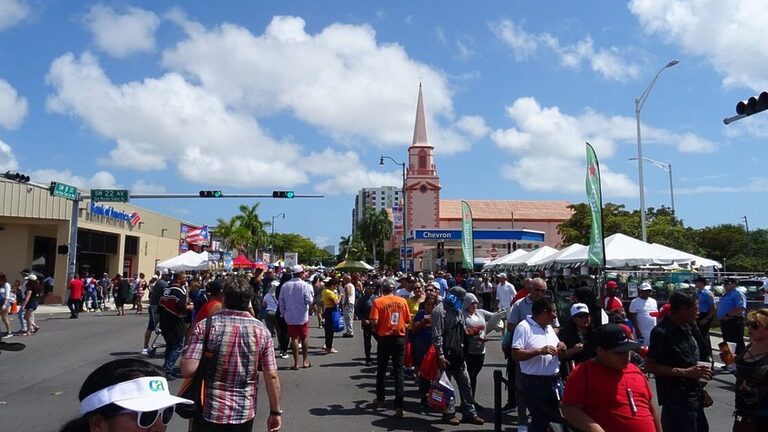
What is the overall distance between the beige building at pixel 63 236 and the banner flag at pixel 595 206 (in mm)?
Result: 22898

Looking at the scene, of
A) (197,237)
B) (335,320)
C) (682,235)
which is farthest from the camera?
(682,235)

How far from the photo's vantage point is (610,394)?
13.2ft

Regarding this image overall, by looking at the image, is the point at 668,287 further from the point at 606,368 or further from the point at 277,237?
the point at 277,237

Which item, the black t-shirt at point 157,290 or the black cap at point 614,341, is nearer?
the black cap at point 614,341

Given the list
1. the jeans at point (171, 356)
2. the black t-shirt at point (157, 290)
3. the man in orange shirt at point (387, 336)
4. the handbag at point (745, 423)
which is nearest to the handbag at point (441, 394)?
the man in orange shirt at point (387, 336)

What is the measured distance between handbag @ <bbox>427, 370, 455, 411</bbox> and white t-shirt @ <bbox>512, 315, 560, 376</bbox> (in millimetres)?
1927

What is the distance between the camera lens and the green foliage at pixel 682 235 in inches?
1924

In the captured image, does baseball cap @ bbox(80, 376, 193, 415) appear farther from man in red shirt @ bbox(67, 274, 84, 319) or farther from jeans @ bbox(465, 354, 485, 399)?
man in red shirt @ bbox(67, 274, 84, 319)

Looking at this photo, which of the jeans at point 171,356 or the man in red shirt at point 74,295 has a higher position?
the man in red shirt at point 74,295

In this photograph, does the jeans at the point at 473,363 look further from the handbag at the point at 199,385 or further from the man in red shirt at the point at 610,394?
the handbag at the point at 199,385

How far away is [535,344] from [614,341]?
Answer: 85.4 inches

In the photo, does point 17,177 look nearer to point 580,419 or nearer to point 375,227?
point 580,419

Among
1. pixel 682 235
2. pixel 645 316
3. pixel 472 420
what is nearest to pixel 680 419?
pixel 472 420

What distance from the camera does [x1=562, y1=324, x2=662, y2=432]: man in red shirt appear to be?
3998 millimetres
